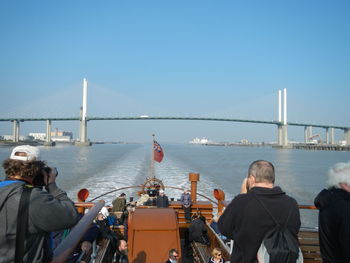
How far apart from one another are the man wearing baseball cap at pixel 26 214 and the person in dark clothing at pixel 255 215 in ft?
3.14

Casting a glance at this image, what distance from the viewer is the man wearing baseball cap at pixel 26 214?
4.82ft

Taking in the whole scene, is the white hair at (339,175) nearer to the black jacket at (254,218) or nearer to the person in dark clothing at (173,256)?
the black jacket at (254,218)

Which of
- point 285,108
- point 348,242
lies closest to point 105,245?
point 348,242

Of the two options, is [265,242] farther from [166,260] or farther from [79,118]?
[79,118]

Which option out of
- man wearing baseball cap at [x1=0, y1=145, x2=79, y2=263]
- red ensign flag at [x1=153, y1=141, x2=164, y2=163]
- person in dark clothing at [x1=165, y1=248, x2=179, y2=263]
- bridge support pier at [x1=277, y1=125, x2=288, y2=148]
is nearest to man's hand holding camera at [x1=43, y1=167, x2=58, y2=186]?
man wearing baseball cap at [x1=0, y1=145, x2=79, y2=263]

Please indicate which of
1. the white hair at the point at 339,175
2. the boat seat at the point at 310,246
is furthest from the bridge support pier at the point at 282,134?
the white hair at the point at 339,175

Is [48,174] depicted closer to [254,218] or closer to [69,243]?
[69,243]

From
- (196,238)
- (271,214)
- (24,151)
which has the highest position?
(24,151)

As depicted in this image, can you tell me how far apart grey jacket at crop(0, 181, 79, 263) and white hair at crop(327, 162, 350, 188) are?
1.52 meters

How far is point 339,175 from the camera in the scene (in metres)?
1.91

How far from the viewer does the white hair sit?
1.89 meters

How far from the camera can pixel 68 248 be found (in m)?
1.77

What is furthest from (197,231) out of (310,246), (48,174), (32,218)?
(32,218)

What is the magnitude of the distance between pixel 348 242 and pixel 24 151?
181 centimetres
